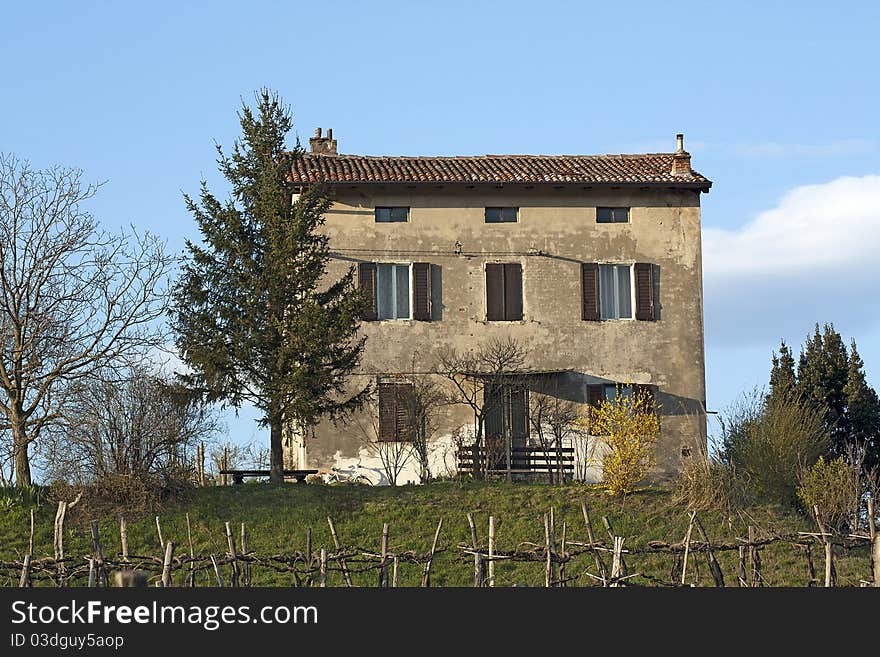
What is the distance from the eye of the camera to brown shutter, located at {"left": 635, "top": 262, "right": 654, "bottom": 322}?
3250 centimetres

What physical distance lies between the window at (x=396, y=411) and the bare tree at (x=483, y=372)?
3.04ft

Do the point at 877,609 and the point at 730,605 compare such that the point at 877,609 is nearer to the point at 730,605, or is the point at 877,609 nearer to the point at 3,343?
the point at 730,605

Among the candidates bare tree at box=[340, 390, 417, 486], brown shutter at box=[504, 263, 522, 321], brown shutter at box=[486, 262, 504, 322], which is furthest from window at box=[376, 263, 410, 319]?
bare tree at box=[340, 390, 417, 486]

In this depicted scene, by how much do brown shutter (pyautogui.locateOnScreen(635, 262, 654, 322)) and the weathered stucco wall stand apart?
212mm

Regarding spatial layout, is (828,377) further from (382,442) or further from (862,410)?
(382,442)

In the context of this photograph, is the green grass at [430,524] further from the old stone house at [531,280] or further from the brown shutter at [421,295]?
the brown shutter at [421,295]

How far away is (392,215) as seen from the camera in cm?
3256

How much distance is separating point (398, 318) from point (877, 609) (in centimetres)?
2136

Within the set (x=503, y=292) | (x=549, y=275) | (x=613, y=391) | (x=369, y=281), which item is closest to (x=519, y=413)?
(x=613, y=391)

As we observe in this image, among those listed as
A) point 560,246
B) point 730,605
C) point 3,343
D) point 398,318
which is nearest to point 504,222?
point 560,246

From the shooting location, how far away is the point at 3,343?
27.9 meters

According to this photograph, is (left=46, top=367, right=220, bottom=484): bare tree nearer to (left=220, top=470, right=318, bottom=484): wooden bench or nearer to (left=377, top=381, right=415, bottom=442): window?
(left=220, top=470, right=318, bottom=484): wooden bench

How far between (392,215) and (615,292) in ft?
18.4

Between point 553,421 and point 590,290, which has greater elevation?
point 590,290
